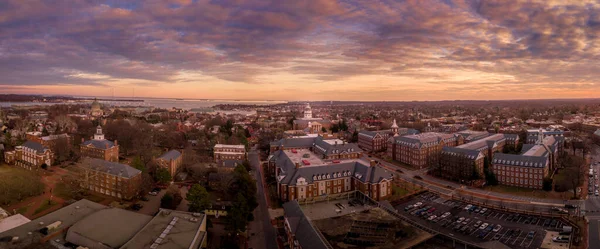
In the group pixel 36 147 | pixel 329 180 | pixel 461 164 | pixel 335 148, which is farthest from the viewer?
pixel 335 148

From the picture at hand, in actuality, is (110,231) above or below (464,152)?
below

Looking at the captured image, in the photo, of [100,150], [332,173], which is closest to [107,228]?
[332,173]

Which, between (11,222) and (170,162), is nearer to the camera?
(11,222)

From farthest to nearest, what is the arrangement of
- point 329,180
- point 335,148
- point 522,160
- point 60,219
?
1. point 335,148
2. point 522,160
3. point 329,180
4. point 60,219

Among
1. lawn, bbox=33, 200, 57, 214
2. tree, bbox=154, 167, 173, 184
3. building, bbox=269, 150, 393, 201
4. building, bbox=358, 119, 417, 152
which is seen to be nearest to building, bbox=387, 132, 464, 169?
building, bbox=358, 119, 417, 152

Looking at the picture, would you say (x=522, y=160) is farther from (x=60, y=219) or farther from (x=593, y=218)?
(x=60, y=219)

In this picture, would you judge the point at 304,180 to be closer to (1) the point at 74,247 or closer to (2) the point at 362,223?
(2) the point at 362,223

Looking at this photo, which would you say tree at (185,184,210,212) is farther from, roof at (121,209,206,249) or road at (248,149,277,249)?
road at (248,149,277,249)

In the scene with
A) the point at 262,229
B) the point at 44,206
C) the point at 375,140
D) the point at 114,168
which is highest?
the point at 114,168

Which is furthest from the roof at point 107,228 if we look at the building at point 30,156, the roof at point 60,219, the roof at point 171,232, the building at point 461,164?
the building at point 461,164
